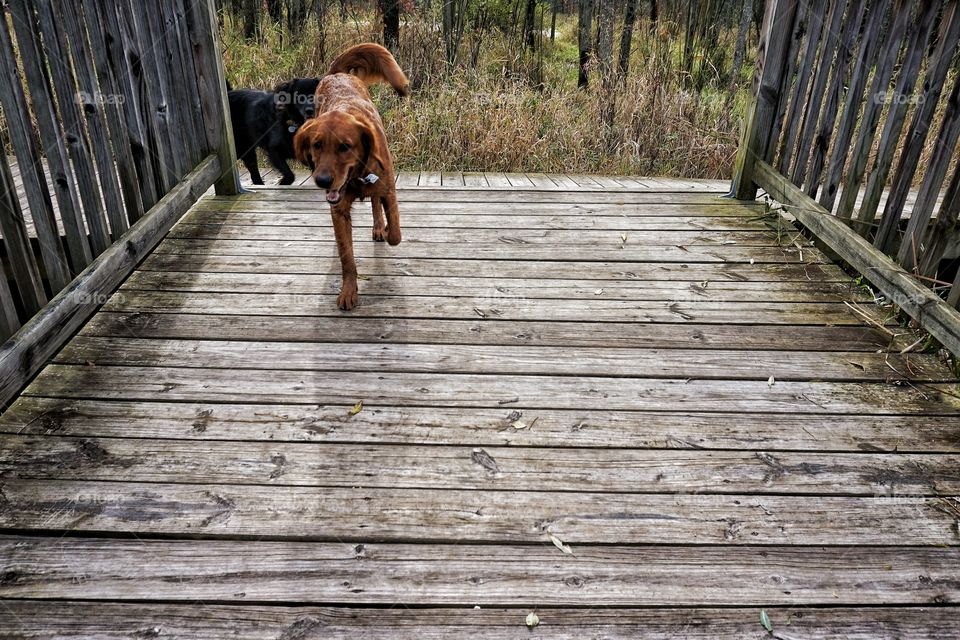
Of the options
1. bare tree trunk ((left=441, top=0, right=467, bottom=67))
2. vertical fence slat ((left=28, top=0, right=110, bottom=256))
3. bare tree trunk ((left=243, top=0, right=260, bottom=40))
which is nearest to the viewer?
vertical fence slat ((left=28, top=0, right=110, bottom=256))

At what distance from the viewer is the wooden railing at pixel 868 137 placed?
2.39 metres

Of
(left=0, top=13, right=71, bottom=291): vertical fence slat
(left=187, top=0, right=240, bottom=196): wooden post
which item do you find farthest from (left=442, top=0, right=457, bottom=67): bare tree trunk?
(left=0, top=13, right=71, bottom=291): vertical fence slat

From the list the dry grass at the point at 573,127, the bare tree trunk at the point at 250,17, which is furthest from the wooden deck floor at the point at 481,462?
the bare tree trunk at the point at 250,17

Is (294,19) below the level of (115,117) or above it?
above

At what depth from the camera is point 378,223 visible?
3.27m

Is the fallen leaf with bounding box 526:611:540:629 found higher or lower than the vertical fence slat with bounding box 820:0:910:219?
lower

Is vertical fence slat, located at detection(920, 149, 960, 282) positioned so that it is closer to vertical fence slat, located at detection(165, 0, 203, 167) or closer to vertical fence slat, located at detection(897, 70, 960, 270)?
vertical fence slat, located at detection(897, 70, 960, 270)

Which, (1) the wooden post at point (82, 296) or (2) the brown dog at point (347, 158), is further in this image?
(2) the brown dog at point (347, 158)

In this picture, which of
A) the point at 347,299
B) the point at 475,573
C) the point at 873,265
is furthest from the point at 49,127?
the point at 873,265

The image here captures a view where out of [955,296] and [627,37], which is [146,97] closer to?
[955,296]

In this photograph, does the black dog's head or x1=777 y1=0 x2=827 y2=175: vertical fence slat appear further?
the black dog's head

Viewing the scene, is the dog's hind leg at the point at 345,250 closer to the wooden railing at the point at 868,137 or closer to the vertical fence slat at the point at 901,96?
the wooden railing at the point at 868,137

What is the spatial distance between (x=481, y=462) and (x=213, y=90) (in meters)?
3.03

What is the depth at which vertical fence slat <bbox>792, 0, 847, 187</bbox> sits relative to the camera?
3.09m
